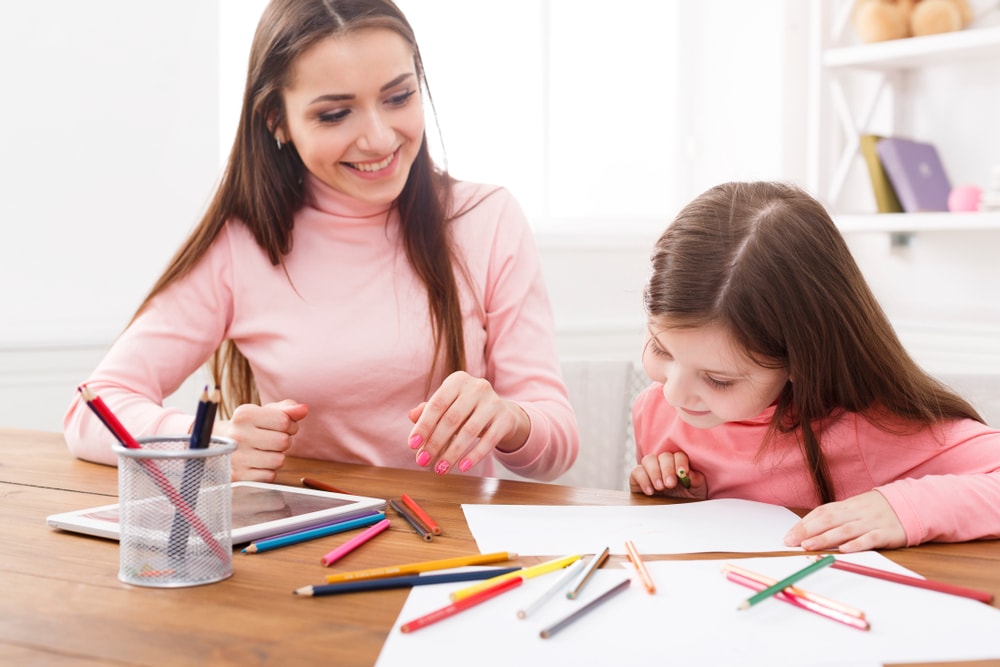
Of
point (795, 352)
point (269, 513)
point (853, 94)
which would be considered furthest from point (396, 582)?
point (853, 94)

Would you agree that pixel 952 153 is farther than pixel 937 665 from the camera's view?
Yes

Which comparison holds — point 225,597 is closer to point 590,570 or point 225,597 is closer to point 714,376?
point 590,570

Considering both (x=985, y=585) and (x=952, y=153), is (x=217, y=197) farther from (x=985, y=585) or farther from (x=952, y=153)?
(x=952, y=153)

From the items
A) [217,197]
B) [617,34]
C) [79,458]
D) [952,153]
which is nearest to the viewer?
[79,458]

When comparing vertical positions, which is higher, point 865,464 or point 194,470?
point 194,470

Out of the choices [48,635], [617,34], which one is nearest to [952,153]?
[617,34]

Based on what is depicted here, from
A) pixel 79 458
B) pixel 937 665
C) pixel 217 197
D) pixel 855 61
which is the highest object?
pixel 855 61

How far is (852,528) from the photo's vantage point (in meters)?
0.93

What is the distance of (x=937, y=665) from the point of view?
0.67m

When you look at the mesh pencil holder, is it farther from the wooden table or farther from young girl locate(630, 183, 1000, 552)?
young girl locate(630, 183, 1000, 552)

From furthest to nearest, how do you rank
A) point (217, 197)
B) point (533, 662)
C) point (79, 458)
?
point (217, 197)
point (79, 458)
point (533, 662)

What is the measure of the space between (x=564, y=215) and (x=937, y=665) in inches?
97.8

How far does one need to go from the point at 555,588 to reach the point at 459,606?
0.27 feet

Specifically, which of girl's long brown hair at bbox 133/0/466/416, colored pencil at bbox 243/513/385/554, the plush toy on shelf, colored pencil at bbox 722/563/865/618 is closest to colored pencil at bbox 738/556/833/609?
colored pencil at bbox 722/563/865/618
